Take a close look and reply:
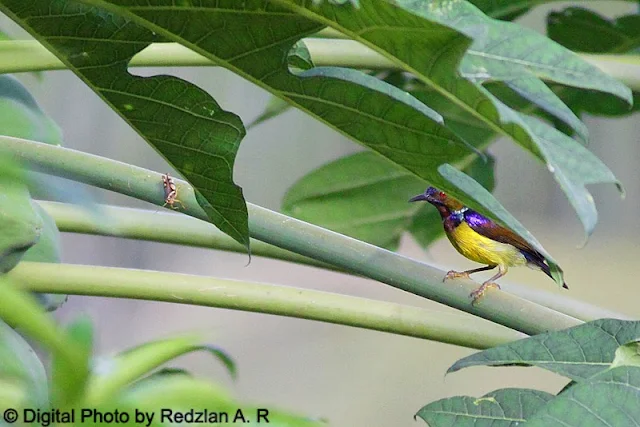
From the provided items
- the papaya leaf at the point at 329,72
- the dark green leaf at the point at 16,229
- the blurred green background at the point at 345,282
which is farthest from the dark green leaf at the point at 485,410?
the blurred green background at the point at 345,282

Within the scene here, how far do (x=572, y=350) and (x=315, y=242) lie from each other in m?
0.17

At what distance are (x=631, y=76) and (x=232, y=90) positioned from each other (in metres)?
1.51

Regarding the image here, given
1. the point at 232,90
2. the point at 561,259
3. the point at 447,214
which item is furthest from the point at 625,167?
the point at 447,214

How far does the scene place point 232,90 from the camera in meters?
2.10

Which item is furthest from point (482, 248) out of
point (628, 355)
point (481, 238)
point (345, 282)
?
point (345, 282)

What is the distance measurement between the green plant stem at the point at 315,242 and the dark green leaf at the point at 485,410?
0.23 feet

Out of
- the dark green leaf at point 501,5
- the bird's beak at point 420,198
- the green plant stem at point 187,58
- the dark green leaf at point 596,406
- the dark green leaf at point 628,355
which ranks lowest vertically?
the dark green leaf at point 596,406

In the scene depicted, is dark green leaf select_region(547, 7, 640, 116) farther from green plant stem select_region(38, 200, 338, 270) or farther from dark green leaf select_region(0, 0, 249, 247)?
dark green leaf select_region(0, 0, 249, 247)

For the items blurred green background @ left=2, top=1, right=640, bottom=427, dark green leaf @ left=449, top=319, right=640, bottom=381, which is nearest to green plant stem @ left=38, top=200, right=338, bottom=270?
dark green leaf @ left=449, top=319, right=640, bottom=381

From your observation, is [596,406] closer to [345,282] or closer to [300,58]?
[300,58]

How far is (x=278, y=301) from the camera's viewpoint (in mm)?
610

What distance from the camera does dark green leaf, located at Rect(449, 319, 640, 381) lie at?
468mm

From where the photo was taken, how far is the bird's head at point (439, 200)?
43.3 inches

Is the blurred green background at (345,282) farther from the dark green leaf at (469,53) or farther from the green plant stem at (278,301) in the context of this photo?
the dark green leaf at (469,53)
